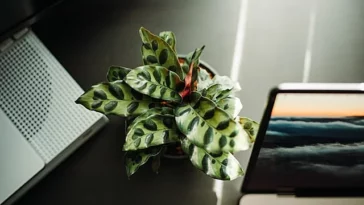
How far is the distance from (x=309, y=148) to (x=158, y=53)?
246 mm

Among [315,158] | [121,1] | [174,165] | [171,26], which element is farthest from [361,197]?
[121,1]

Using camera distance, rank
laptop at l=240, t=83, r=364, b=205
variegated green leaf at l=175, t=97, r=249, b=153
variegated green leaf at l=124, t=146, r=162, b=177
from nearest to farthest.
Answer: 1. laptop at l=240, t=83, r=364, b=205
2. variegated green leaf at l=175, t=97, r=249, b=153
3. variegated green leaf at l=124, t=146, r=162, b=177

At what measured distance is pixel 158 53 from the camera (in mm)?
852

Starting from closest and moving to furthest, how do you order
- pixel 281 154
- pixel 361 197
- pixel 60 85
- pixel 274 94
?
pixel 274 94 < pixel 281 154 < pixel 361 197 < pixel 60 85

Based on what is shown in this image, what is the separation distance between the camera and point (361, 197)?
3.01 ft

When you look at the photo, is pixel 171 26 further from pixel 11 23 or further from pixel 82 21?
pixel 11 23

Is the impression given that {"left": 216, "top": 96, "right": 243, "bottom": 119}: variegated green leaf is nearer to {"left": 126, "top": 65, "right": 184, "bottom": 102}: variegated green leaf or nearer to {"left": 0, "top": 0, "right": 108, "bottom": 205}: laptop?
{"left": 126, "top": 65, "right": 184, "bottom": 102}: variegated green leaf

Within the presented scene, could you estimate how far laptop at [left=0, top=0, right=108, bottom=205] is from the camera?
3.20ft

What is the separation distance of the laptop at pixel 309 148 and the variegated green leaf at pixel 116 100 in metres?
0.18

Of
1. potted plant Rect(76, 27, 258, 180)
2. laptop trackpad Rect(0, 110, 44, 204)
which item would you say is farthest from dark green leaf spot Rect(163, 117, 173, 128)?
laptop trackpad Rect(0, 110, 44, 204)

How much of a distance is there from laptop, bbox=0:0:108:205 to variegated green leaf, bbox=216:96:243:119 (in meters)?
0.26

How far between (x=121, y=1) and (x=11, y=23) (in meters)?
0.23

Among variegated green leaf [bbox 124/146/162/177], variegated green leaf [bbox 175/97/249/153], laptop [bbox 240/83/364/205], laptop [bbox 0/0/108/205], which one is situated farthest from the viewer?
laptop [bbox 0/0/108/205]

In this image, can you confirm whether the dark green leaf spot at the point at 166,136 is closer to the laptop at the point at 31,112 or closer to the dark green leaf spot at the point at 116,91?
the dark green leaf spot at the point at 116,91
